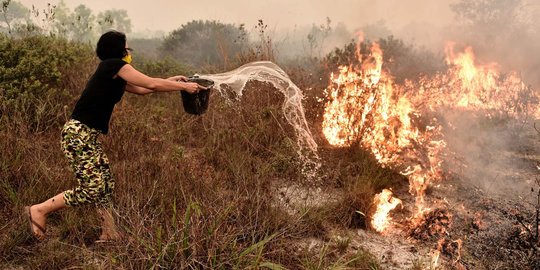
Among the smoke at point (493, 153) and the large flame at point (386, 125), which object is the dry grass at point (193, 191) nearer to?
the large flame at point (386, 125)

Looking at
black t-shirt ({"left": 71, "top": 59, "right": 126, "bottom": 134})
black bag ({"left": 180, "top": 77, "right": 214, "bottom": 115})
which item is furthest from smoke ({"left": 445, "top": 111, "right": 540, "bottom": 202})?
black t-shirt ({"left": 71, "top": 59, "right": 126, "bottom": 134})

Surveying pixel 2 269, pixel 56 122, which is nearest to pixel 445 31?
pixel 56 122

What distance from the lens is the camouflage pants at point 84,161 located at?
275cm

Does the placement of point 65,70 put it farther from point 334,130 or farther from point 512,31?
point 512,31

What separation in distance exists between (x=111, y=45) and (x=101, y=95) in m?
0.38

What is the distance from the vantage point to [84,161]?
9.16ft

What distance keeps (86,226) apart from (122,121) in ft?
6.35

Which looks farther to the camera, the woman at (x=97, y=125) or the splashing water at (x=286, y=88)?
the splashing water at (x=286, y=88)

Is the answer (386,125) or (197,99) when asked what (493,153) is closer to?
(386,125)

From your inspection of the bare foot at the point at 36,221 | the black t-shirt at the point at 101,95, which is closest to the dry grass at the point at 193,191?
the bare foot at the point at 36,221

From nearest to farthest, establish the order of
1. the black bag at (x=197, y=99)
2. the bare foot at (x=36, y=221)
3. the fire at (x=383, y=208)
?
the bare foot at (x=36, y=221) < the black bag at (x=197, y=99) < the fire at (x=383, y=208)

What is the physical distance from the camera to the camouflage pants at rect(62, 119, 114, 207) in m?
2.75

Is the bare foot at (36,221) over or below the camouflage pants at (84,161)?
below

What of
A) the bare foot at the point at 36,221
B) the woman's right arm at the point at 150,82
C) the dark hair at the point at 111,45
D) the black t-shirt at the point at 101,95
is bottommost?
the bare foot at the point at 36,221
